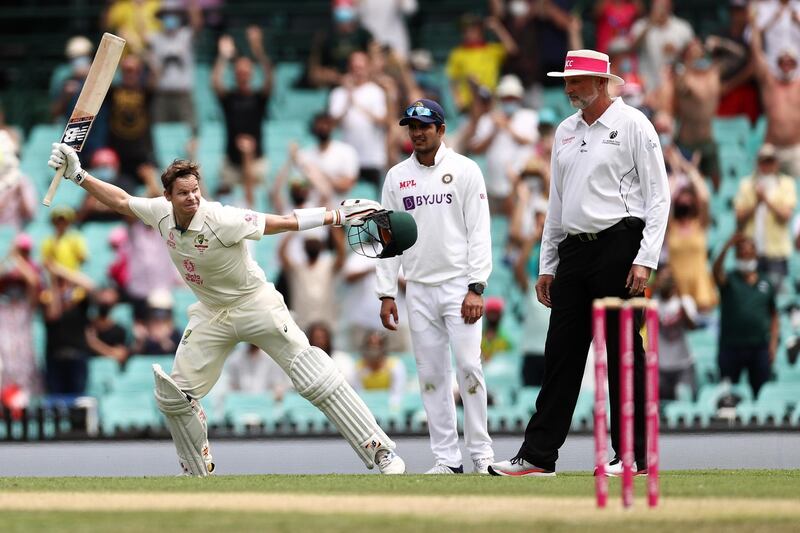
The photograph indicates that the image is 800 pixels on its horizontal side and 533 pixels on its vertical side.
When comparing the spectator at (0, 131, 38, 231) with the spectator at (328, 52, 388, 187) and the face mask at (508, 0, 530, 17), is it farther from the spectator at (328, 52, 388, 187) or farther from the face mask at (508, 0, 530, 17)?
the face mask at (508, 0, 530, 17)

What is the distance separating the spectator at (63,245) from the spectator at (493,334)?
176 inches

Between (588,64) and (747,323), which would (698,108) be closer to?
(747,323)

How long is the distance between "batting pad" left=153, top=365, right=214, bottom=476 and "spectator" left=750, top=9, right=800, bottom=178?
948 centimetres

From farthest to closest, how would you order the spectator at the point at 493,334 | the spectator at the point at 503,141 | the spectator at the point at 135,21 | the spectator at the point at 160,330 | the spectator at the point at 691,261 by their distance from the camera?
1. the spectator at the point at 135,21
2. the spectator at the point at 503,141
3. the spectator at the point at 160,330
4. the spectator at the point at 691,261
5. the spectator at the point at 493,334

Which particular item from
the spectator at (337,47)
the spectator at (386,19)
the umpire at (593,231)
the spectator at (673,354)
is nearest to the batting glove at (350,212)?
the umpire at (593,231)

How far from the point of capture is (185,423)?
10.4 metres

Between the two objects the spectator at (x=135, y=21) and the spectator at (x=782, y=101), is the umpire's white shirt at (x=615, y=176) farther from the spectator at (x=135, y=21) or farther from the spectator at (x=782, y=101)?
the spectator at (x=135, y=21)

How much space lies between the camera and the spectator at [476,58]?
19.8 meters

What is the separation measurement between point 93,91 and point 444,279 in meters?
2.39

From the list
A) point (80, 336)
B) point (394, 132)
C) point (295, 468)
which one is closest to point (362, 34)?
point (394, 132)

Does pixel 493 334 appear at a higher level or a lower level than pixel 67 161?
lower

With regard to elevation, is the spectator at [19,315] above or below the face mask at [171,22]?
below

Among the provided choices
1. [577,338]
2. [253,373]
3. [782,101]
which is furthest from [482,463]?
[782,101]

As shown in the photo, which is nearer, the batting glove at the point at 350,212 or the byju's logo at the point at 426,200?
the batting glove at the point at 350,212
